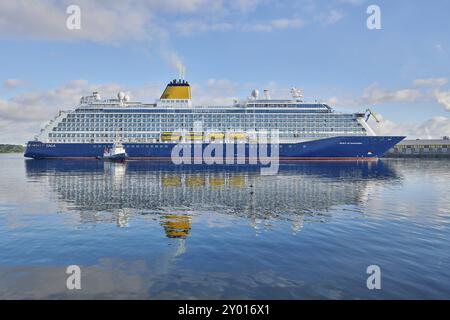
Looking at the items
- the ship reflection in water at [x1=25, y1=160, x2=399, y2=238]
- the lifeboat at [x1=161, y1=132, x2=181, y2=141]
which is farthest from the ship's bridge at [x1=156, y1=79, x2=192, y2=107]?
the ship reflection in water at [x1=25, y1=160, x2=399, y2=238]

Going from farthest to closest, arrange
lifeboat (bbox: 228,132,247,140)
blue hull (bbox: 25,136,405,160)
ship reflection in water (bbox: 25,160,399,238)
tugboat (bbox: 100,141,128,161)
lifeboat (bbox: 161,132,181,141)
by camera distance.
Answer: lifeboat (bbox: 161,132,181,141) < lifeboat (bbox: 228,132,247,140) < blue hull (bbox: 25,136,405,160) < tugboat (bbox: 100,141,128,161) < ship reflection in water (bbox: 25,160,399,238)

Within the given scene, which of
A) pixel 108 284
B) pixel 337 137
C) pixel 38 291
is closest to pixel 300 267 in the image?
pixel 108 284

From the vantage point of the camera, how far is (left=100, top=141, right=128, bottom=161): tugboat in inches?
3541

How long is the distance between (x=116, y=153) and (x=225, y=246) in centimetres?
8239

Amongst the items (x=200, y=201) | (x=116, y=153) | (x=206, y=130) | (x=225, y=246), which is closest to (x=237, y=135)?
(x=206, y=130)

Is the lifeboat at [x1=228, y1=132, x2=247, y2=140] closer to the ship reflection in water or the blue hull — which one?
the blue hull

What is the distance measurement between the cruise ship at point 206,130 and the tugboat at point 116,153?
2.72m

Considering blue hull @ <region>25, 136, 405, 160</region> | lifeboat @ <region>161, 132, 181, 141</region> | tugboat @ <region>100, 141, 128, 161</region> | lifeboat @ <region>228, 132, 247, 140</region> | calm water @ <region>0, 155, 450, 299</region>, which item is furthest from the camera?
lifeboat @ <region>161, 132, 181, 141</region>

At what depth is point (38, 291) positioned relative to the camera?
10102 millimetres

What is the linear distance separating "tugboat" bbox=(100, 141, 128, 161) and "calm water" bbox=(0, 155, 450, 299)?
62.6m

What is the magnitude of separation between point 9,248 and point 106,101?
342ft

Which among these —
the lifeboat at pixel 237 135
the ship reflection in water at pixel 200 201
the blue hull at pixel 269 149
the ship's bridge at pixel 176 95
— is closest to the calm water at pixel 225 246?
the ship reflection in water at pixel 200 201

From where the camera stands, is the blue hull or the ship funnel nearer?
Answer: the blue hull

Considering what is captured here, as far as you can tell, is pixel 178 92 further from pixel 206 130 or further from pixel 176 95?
pixel 206 130
